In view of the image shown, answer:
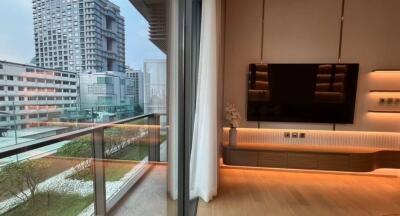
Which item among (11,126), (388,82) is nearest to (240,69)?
(388,82)

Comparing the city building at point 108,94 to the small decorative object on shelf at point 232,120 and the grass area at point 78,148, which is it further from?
the small decorative object on shelf at point 232,120

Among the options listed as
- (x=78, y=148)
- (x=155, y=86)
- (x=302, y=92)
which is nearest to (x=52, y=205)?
(x=78, y=148)

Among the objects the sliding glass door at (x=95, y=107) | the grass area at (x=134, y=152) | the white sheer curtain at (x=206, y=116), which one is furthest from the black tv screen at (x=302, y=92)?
the grass area at (x=134, y=152)

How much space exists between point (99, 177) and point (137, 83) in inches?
25.2

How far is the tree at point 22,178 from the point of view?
24.4 inches

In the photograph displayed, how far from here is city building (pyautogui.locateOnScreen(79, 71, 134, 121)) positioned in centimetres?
90

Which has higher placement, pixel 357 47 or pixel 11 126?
pixel 357 47

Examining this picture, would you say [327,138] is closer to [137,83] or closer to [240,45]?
[240,45]

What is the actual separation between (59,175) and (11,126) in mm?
422

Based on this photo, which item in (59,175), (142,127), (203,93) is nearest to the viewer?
(59,175)

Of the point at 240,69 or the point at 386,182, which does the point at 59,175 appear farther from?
the point at 386,182

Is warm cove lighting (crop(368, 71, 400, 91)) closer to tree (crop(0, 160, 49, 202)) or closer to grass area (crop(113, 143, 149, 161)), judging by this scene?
grass area (crop(113, 143, 149, 161))

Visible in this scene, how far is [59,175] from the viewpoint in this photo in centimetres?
89

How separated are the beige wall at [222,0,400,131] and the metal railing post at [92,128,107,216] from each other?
2.82 meters
